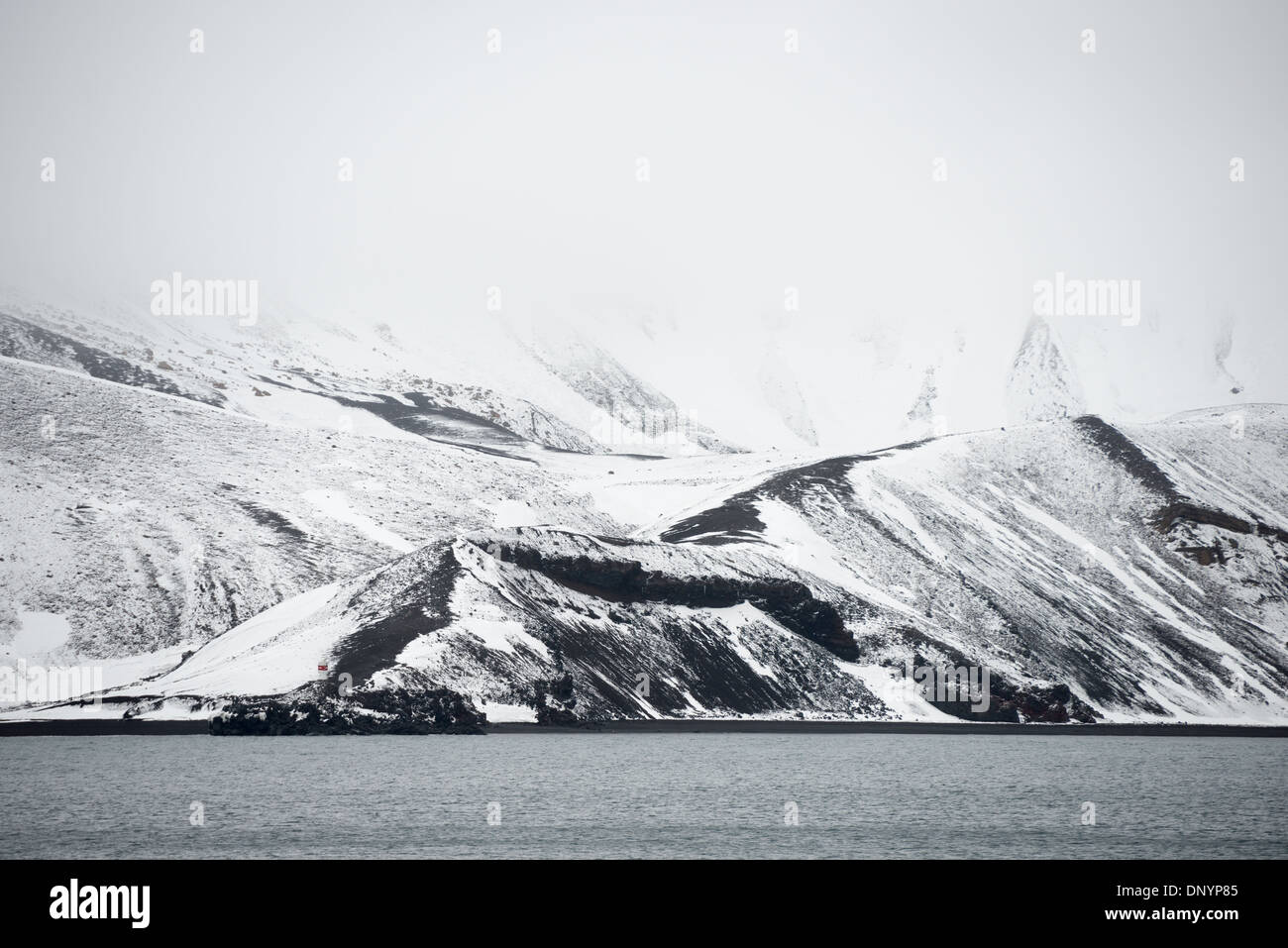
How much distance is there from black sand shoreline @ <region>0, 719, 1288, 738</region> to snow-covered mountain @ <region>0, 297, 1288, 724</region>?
4.56 feet

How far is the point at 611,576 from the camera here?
391 feet

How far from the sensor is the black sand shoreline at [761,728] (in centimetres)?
9331

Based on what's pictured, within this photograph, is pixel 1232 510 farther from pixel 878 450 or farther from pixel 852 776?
pixel 852 776

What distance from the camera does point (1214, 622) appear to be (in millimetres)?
163750

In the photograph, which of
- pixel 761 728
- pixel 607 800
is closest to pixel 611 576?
pixel 761 728

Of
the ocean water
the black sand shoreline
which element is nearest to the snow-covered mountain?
the black sand shoreline

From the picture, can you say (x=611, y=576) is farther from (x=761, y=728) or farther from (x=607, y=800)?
(x=607, y=800)

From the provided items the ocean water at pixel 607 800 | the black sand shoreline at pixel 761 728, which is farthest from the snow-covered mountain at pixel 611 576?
the ocean water at pixel 607 800

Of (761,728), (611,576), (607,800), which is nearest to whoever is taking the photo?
(607,800)

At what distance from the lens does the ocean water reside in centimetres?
4797

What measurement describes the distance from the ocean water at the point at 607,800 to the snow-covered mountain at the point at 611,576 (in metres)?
13.8

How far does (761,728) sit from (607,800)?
51.8 m
